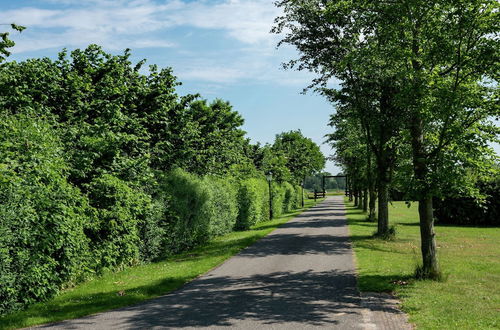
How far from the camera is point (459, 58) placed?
10.4m

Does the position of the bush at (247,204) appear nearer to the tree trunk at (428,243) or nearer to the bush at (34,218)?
the tree trunk at (428,243)

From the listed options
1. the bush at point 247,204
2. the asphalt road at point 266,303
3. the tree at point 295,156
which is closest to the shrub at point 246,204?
the bush at point 247,204

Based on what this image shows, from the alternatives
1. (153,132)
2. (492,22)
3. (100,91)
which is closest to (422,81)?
(492,22)

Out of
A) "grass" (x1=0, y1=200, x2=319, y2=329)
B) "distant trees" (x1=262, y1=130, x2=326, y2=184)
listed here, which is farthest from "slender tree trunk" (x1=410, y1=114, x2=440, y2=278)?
"distant trees" (x1=262, y1=130, x2=326, y2=184)

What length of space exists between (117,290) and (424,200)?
8594 millimetres

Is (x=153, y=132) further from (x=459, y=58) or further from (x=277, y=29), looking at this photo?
(x=459, y=58)

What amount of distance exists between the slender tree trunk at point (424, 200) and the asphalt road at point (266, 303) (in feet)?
7.25

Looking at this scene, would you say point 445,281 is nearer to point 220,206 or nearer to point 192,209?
point 192,209

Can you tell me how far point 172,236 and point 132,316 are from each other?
29.0ft

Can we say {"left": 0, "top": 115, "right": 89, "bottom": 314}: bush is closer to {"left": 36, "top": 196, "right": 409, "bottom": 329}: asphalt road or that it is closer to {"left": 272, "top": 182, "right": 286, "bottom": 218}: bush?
{"left": 36, "top": 196, "right": 409, "bottom": 329}: asphalt road

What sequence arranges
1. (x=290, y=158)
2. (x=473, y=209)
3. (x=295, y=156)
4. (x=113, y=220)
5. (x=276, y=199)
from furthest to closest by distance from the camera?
(x=295, y=156) → (x=290, y=158) → (x=276, y=199) → (x=473, y=209) → (x=113, y=220)

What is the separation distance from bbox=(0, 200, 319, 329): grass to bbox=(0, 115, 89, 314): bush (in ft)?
1.36

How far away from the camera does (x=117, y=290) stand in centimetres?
1064

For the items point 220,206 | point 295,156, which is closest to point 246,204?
point 220,206
